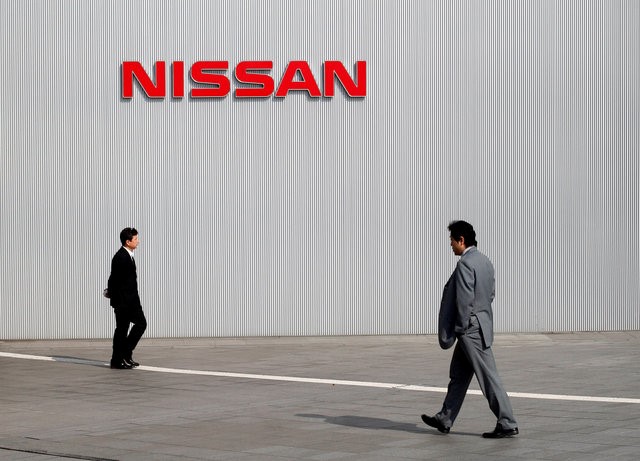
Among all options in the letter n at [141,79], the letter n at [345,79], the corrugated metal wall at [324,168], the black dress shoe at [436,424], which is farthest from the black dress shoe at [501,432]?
the letter n at [141,79]

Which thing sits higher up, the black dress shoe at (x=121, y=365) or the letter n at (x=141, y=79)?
the letter n at (x=141, y=79)

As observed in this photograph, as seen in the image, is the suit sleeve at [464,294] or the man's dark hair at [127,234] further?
the man's dark hair at [127,234]

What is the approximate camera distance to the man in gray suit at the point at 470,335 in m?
10.2

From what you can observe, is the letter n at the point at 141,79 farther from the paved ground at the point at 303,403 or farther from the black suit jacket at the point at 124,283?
the black suit jacket at the point at 124,283

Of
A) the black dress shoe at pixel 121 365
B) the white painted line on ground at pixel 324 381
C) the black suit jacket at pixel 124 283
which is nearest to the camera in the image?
the white painted line on ground at pixel 324 381

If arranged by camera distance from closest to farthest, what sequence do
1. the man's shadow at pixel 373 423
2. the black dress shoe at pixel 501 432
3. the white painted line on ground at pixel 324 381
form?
the black dress shoe at pixel 501 432
the man's shadow at pixel 373 423
the white painted line on ground at pixel 324 381

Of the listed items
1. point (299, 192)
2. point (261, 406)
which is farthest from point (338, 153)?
point (261, 406)

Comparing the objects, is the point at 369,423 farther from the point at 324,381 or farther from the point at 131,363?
the point at 131,363

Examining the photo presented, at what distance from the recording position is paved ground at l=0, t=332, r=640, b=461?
9680 millimetres

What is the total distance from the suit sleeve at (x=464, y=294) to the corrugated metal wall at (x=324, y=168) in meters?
10.8

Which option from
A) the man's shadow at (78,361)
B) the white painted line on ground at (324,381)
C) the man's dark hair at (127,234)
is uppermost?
the man's dark hair at (127,234)

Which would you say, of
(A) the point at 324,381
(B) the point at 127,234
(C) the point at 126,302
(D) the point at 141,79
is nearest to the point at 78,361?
(C) the point at 126,302

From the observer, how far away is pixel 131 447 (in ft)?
32.4

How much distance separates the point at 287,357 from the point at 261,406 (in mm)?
5470
